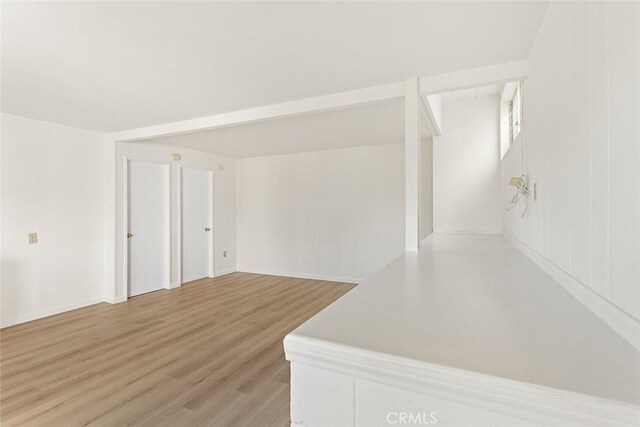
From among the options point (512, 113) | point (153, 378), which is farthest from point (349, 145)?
point (153, 378)

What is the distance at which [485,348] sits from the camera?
0.70 metres

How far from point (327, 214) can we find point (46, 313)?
13.8 feet

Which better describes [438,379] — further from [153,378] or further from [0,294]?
[0,294]

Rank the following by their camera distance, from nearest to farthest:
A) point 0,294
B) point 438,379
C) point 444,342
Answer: point 438,379, point 444,342, point 0,294

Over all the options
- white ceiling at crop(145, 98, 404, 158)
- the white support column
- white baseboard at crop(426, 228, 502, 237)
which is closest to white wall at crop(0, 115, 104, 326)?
white ceiling at crop(145, 98, 404, 158)

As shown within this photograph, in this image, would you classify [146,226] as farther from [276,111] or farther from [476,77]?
[476,77]

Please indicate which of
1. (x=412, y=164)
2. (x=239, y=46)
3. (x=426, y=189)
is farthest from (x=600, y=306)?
(x=426, y=189)

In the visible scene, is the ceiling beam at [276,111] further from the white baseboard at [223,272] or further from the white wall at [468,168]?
the white baseboard at [223,272]

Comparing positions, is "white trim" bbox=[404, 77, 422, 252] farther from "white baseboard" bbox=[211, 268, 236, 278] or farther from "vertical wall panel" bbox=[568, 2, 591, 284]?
"white baseboard" bbox=[211, 268, 236, 278]

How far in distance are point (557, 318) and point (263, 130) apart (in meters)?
3.96

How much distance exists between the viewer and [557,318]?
0.93 m

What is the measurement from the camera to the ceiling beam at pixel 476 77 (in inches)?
86.8

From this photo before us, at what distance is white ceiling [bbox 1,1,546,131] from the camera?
162cm

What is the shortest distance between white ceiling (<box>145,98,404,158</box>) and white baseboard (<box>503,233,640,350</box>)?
2.24 metres
